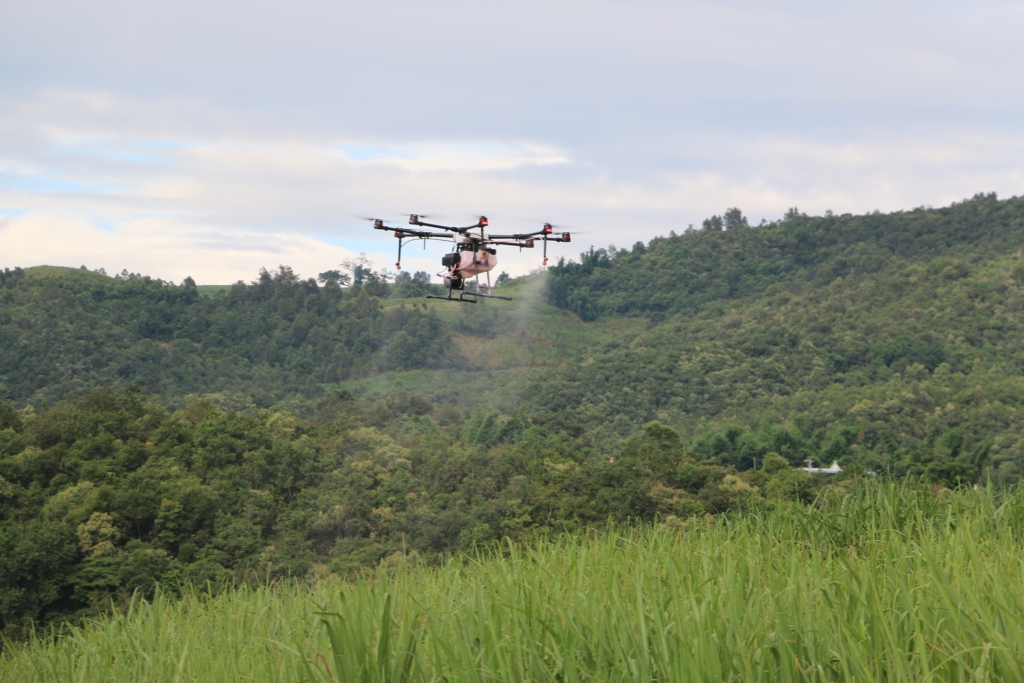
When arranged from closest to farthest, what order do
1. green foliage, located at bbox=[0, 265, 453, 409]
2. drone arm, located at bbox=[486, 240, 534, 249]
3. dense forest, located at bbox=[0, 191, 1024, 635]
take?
drone arm, located at bbox=[486, 240, 534, 249] → dense forest, located at bbox=[0, 191, 1024, 635] → green foliage, located at bbox=[0, 265, 453, 409]

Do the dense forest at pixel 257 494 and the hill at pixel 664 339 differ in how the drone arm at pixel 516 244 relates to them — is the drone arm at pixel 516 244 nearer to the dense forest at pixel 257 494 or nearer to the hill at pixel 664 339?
the dense forest at pixel 257 494

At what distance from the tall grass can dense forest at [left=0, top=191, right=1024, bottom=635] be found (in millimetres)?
611

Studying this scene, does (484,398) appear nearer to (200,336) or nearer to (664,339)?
(664,339)

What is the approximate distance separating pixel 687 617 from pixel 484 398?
49717mm

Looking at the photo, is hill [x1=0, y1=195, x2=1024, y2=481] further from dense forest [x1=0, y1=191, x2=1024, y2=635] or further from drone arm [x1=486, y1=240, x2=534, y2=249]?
drone arm [x1=486, y1=240, x2=534, y2=249]

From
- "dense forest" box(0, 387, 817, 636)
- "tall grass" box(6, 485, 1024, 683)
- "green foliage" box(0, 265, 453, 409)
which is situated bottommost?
"dense forest" box(0, 387, 817, 636)

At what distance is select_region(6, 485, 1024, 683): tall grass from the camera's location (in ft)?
10.6

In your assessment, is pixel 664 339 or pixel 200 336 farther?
pixel 200 336

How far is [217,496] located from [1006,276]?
4761 cm

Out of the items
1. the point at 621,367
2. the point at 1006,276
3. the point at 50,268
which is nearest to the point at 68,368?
the point at 50,268

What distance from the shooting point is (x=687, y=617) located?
3439 mm

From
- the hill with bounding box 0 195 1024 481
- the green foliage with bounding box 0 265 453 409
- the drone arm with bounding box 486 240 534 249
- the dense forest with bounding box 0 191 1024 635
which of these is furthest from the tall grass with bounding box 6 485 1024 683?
the green foliage with bounding box 0 265 453 409

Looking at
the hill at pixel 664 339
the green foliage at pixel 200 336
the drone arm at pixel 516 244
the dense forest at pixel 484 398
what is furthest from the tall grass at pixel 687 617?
the green foliage at pixel 200 336

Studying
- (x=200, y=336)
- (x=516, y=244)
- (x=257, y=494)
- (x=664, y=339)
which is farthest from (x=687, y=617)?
(x=200, y=336)
